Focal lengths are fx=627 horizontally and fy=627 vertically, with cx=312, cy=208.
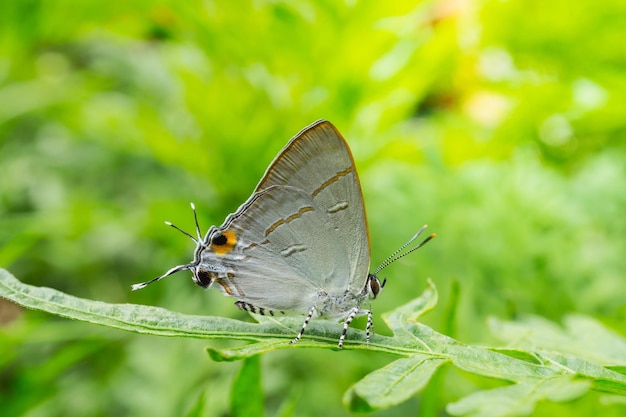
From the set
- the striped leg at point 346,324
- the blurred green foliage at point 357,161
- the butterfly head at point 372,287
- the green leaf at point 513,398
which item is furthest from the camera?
the blurred green foliage at point 357,161

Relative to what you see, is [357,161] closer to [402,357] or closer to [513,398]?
[402,357]

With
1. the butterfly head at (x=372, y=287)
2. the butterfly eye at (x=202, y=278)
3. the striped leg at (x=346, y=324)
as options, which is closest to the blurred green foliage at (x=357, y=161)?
the butterfly head at (x=372, y=287)

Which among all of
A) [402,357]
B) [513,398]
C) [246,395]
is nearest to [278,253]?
[246,395]

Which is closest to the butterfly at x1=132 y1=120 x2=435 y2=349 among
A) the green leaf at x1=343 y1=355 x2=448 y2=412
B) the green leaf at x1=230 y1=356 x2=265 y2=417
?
the green leaf at x1=230 y1=356 x2=265 y2=417

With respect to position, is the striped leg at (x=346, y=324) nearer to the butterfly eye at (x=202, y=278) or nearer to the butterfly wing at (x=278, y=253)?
the butterfly wing at (x=278, y=253)

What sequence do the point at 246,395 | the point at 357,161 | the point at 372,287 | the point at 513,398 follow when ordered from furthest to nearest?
the point at 357,161, the point at 372,287, the point at 246,395, the point at 513,398

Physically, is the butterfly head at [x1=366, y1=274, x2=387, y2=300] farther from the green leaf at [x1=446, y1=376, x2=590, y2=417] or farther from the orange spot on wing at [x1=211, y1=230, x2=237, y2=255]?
the green leaf at [x1=446, y1=376, x2=590, y2=417]
